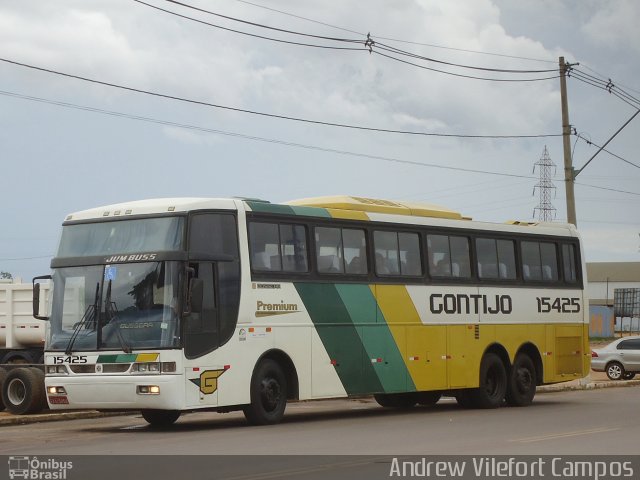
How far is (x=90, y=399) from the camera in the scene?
18781 mm

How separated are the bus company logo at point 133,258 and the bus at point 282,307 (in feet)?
0.07

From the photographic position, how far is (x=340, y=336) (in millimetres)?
21609

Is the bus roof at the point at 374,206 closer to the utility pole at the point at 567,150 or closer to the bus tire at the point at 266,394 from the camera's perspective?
the bus tire at the point at 266,394

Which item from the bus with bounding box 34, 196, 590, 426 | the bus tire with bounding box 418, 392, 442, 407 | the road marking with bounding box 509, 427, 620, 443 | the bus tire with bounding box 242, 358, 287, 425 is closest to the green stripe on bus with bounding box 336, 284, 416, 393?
the bus with bounding box 34, 196, 590, 426

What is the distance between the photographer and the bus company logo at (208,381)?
18.7m

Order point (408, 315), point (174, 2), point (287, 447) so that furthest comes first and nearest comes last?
1. point (174, 2)
2. point (408, 315)
3. point (287, 447)

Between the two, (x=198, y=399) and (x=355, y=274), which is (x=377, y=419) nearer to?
(x=355, y=274)

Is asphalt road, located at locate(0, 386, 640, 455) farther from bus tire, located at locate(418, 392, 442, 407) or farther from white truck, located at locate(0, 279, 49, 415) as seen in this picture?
white truck, located at locate(0, 279, 49, 415)

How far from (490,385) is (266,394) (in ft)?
22.8
